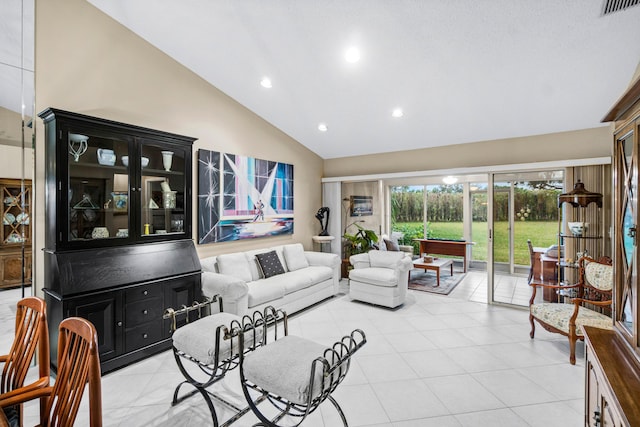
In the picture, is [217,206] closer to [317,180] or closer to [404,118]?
[317,180]

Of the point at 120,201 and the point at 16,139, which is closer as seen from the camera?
the point at 16,139

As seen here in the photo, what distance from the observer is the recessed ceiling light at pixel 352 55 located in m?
3.13

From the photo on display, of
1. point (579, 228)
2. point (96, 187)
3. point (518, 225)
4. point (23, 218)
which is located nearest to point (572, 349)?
point (579, 228)

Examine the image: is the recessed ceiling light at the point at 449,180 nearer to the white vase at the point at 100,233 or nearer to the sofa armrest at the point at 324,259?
the sofa armrest at the point at 324,259

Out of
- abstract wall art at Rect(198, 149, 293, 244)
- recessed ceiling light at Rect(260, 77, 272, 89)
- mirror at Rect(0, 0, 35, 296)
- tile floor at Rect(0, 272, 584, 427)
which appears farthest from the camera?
abstract wall art at Rect(198, 149, 293, 244)

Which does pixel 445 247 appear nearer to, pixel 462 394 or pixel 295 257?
pixel 295 257

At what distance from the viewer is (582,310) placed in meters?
3.13

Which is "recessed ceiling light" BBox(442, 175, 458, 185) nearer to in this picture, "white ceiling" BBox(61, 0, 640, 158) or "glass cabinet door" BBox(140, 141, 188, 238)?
"white ceiling" BBox(61, 0, 640, 158)

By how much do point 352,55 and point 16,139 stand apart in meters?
3.11

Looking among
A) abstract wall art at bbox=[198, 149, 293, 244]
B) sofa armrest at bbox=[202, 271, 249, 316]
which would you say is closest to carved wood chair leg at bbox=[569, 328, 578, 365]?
sofa armrest at bbox=[202, 271, 249, 316]

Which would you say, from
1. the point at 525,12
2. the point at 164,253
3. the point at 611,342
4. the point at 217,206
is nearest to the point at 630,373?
the point at 611,342

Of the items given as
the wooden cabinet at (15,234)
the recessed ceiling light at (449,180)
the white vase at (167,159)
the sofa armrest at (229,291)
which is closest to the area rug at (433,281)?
the recessed ceiling light at (449,180)

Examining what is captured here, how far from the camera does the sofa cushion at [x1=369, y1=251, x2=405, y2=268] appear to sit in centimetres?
467

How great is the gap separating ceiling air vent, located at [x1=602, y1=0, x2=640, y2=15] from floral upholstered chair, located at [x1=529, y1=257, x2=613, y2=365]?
89.2 inches
